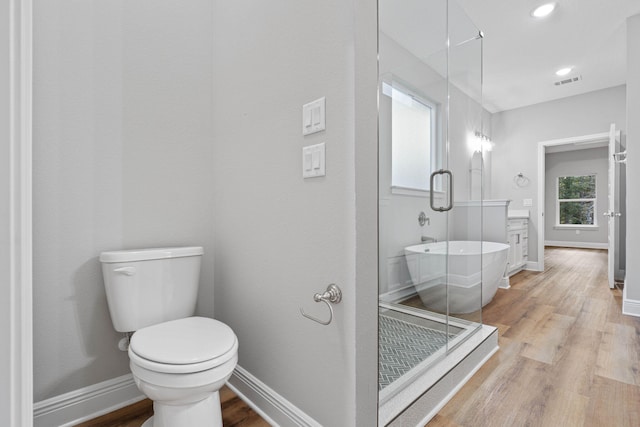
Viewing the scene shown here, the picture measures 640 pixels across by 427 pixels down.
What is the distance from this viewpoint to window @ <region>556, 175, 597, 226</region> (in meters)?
7.46

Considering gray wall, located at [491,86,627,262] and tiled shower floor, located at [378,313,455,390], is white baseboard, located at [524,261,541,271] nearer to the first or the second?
gray wall, located at [491,86,627,262]

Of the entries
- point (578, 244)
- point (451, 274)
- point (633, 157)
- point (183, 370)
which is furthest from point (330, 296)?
point (578, 244)

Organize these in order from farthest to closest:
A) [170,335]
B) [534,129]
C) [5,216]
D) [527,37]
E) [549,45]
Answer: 1. [534,129]
2. [549,45]
3. [527,37]
4. [170,335]
5. [5,216]

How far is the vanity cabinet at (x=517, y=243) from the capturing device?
403 cm

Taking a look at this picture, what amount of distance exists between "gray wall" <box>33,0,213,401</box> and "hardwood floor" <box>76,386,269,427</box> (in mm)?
167

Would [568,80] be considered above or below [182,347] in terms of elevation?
above

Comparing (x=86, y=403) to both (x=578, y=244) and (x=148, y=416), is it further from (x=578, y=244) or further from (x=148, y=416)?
(x=578, y=244)

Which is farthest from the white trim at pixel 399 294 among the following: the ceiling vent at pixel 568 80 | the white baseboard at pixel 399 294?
the ceiling vent at pixel 568 80

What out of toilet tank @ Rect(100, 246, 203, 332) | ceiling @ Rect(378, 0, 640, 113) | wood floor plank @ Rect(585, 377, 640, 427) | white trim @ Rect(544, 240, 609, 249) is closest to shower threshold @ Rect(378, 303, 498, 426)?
wood floor plank @ Rect(585, 377, 640, 427)

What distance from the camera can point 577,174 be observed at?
756 centimetres

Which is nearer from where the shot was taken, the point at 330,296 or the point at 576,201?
the point at 330,296

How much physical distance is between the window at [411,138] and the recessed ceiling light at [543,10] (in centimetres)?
163

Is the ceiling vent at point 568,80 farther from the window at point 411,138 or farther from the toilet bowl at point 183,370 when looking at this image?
the toilet bowl at point 183,370

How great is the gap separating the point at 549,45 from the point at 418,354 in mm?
3514
